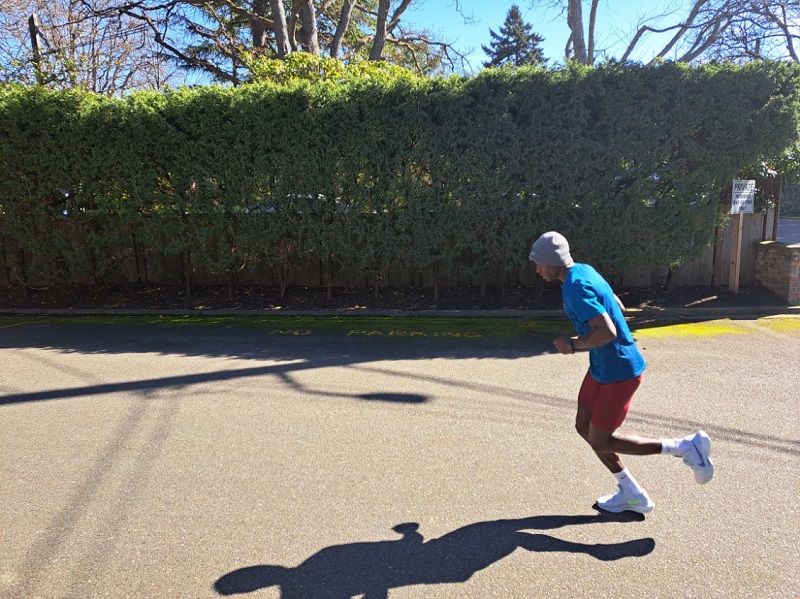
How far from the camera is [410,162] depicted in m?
8.70

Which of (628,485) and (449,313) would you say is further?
(449,313)

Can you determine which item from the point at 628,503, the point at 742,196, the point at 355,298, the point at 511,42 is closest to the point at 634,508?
the point at 628,503

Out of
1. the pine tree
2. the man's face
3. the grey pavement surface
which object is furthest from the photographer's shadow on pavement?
the pine tree

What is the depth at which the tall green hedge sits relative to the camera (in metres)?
8.27

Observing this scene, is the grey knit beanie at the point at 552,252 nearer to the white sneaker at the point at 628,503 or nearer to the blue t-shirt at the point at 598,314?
the blue t-shirt at the point at 598,314

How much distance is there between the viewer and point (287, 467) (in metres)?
3.85

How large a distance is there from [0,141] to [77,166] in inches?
53.3

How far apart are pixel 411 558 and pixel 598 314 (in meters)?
1.63

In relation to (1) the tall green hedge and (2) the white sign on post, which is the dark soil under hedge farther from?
(2) the white sign on post

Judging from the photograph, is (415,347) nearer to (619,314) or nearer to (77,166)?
(619,314)

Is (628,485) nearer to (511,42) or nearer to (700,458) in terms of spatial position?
(700,458)

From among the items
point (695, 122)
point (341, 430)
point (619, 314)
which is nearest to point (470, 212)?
point (695, 122)

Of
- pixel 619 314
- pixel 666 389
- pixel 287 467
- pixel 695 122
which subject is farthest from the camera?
pixel 695 122

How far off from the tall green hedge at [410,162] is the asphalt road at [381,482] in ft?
9.76
